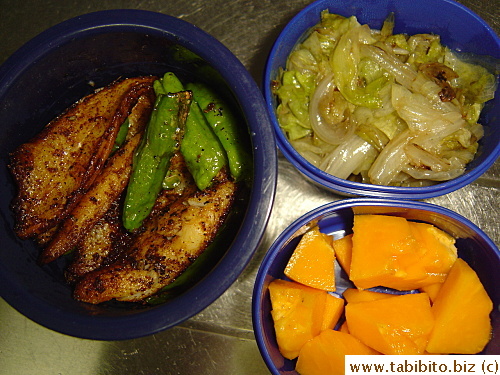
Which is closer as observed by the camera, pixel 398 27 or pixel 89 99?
pixel 89 99

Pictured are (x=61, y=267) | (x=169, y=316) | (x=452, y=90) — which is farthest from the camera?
(x=452, y=90)

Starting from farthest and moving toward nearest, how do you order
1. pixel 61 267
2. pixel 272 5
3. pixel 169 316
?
pixel 272 5 → pixel 61 267 → pixel 169 316

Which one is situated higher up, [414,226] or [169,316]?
[169,316]

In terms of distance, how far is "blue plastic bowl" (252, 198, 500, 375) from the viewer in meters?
1.22

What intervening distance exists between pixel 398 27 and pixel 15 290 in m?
1.30

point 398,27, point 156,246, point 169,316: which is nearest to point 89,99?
point 156,246

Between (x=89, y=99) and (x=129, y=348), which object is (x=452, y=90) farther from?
(x=129, y=348)

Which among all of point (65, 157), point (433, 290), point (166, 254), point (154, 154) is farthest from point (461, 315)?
point (65, 157)

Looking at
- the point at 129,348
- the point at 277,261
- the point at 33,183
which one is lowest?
the point at 129,348

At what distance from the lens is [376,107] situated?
1.30m

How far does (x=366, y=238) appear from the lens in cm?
124

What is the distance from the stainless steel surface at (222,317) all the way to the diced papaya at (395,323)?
0.36 metres

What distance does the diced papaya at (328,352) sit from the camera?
3.98ft

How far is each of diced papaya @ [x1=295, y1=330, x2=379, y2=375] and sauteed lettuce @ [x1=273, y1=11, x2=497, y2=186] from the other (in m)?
0.46
